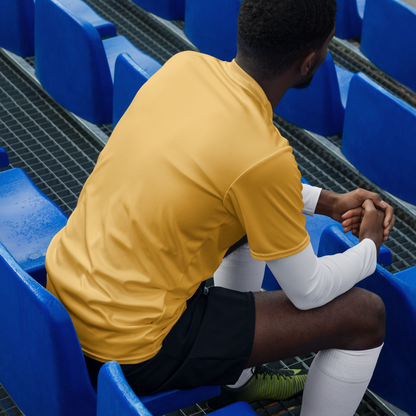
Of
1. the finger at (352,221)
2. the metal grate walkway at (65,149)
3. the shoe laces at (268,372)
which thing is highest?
the finger at (352,221)

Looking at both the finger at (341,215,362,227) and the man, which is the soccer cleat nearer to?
the man

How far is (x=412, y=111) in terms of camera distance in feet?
6.83

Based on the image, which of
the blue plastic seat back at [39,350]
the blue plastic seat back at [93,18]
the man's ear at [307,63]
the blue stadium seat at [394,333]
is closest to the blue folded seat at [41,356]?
the blue plastic seat back at [39,350]

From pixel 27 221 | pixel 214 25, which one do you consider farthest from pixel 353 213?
pixel 214 25

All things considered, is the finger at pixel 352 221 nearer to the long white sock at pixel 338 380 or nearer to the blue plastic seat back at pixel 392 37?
the long white sock at pixel 338 380

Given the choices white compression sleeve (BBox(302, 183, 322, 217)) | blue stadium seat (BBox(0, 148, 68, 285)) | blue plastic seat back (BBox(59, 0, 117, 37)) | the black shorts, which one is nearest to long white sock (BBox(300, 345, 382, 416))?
the black shorts

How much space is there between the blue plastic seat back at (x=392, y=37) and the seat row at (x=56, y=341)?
142cm

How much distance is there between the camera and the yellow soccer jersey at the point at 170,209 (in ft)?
4.01

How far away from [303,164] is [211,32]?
31.5 inches

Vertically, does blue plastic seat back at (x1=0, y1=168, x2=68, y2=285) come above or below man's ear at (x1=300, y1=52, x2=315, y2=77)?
below

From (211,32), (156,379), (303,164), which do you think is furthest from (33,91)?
(156,379)

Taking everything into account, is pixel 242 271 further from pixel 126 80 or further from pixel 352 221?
pixel 126 80

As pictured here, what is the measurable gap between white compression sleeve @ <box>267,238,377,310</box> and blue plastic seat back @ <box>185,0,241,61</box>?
65.7 inches

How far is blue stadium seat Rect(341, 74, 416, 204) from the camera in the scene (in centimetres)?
215
